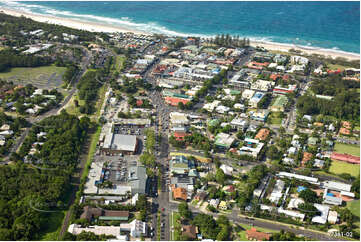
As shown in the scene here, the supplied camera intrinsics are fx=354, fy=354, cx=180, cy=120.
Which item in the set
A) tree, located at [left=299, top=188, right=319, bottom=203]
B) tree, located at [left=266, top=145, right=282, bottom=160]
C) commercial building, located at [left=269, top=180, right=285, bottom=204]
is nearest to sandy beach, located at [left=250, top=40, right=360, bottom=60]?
tree, located at [left=266, top=145, right=282, bottom=160]

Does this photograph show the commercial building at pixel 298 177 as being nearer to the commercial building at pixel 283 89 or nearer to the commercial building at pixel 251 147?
the commercial building at pixel 251 147

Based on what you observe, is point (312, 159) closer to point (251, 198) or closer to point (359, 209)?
point (359, 209)

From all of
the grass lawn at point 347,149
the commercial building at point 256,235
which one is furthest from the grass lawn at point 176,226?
the grass lawn at point 347,149

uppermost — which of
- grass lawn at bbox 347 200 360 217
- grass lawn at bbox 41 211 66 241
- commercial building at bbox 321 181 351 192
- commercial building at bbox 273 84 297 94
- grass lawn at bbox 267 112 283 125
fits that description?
commercial building at bbox 273 84 297 94

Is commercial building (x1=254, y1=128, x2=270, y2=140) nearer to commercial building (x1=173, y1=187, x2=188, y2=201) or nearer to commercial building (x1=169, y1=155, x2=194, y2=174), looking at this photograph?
commercial building (x1=169, y1=155, x2=194, y2=174)

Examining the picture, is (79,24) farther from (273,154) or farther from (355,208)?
(355,208)

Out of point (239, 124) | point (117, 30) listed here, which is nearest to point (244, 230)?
→ point (239, 124)

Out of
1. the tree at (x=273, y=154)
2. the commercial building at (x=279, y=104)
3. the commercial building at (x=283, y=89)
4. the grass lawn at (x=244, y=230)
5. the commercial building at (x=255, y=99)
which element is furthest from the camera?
the commercial building at (x=283, y=89)
